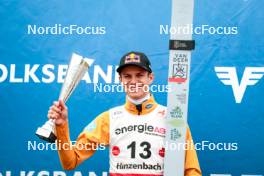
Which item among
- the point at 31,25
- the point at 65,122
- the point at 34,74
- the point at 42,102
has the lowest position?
the point at 65,122

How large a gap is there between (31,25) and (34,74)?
0.30m

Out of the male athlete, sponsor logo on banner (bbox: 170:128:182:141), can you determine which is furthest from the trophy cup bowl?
sponsor logo on banner (bbox: 170:128:182:141)

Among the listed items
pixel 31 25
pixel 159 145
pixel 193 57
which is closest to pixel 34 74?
pixel 31 25

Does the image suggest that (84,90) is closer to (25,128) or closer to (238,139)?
(25,128)

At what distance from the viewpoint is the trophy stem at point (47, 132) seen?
1553 mm

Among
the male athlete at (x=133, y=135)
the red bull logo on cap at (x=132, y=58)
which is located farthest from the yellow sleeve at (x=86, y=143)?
the red bull logo on cap at (x=132, y=58)

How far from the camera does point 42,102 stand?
2512 millimetres

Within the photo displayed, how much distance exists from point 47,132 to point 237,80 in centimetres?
131

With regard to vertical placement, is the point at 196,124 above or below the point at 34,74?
below

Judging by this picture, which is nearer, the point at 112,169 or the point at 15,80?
the point at 112,169

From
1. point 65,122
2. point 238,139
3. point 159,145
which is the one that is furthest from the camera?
point 238,139

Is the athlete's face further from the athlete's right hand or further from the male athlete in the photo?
the athlete's right hand

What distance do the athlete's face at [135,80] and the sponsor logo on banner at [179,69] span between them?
1.31 ft

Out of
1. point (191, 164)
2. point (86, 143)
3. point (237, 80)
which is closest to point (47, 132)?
point (86, 143)
